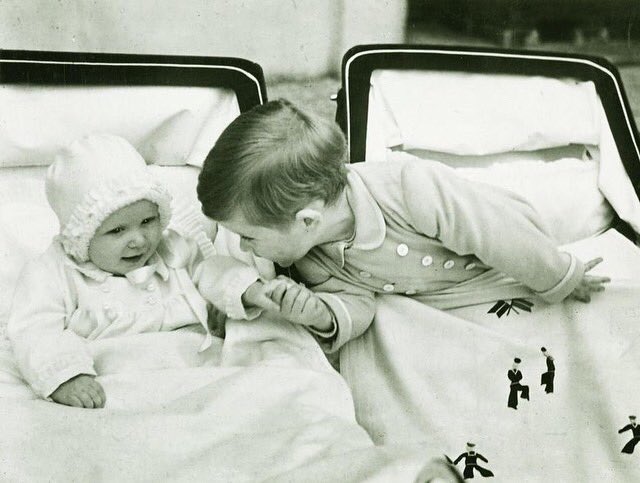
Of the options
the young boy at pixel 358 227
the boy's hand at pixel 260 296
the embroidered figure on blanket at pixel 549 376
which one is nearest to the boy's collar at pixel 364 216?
the young boy at pixel 358 227

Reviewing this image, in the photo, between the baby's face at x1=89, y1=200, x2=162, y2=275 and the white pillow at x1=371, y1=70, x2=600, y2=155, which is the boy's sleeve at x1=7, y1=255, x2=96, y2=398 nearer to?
the baby's face at x1=89, y1=200, x2=162, y2=275

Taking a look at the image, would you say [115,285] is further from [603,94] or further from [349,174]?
[603,94]

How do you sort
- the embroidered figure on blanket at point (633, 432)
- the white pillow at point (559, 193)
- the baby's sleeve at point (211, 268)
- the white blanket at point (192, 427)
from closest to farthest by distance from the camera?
1. the white blanket at point (192, 427)
2. the embroidered figure on blanket at point (633, 432)
3. the baby's sleeve at point (211, 268)
4. the white pillow at point (559, 193)

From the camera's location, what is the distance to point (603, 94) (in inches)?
38.7

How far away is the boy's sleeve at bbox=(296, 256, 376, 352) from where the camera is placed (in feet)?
2.58

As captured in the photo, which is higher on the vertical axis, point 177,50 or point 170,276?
point 177,50

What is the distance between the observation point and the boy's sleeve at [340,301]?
0.79m

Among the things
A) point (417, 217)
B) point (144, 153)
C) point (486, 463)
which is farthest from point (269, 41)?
point (486, 463)

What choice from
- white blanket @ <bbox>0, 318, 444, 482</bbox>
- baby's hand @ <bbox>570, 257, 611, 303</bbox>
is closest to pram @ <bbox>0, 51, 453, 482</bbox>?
white blanket @ <bbox>0, 318, 444, 482</bbox>

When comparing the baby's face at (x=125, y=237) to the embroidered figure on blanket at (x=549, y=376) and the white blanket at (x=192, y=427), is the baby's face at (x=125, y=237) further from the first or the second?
the embroidered figure on blanket at (x=549, y=376)

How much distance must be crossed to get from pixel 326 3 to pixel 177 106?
0.24 meters

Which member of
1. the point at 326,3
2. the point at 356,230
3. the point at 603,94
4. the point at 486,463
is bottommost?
the point at 486,463

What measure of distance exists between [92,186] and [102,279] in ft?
0.36

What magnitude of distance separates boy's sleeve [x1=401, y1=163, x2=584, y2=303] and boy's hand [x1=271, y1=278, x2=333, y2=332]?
0.14m
